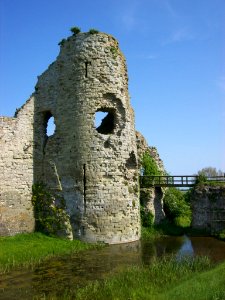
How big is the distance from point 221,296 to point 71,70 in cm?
1402

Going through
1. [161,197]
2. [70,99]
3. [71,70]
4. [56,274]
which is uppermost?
[71,70]

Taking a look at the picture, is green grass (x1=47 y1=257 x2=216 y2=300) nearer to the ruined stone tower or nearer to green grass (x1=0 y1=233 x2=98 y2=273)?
green grass (x1=0 y1=233 x2=98 y2=273)

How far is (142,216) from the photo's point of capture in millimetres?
23234

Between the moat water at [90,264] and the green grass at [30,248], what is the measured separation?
59 cm

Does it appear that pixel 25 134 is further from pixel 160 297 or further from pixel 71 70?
pixel 160 297

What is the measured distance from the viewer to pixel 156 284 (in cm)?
1115

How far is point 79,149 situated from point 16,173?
11.0 ft

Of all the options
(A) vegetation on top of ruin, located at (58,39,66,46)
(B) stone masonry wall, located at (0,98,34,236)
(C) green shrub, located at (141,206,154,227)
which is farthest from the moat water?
(A) vegetation on top of ruin, located at (58,39,66,46)

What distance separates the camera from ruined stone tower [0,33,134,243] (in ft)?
63.0

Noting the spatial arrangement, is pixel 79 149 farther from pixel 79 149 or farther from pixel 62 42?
pixel 62 42

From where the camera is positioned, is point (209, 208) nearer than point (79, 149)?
No

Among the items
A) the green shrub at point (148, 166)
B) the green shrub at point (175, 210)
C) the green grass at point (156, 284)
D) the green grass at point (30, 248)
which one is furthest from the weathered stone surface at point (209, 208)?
the green grass at point (156, 284)

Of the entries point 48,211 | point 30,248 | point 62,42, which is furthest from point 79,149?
point 62,42

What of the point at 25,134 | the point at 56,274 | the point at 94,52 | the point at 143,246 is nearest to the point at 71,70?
the point at 94,52
